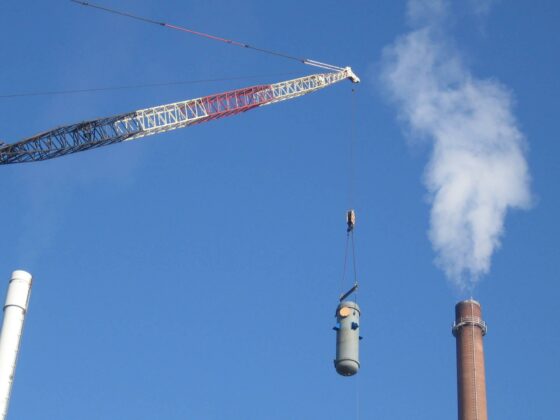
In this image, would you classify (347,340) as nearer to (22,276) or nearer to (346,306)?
(346,306)

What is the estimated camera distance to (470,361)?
100 meters

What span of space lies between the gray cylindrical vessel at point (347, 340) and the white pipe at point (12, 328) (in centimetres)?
1465

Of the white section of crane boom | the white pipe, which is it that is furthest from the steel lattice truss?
the white pipe

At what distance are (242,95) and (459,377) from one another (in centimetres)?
2965

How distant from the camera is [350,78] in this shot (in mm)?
110562

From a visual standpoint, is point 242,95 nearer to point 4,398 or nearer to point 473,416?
point 473,416

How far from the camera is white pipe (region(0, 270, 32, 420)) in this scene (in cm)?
3700

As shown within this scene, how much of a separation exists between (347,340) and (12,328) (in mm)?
15488

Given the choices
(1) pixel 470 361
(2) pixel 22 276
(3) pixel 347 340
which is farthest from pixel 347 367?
(1) pixel 470 361

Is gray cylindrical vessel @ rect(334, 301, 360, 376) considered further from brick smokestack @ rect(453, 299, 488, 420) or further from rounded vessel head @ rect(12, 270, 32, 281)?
brick smokestack @ rect(453, 299, 488, 420)

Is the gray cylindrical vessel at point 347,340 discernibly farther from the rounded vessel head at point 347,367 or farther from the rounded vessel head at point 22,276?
the rounded vessel head at point 22,276

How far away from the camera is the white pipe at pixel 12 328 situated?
37.0 meters

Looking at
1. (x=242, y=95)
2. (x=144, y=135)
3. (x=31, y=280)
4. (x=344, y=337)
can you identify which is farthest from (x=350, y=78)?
(x=31, y=280)

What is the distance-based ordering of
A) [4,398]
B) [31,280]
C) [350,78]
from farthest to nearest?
1. [350,78]
2. [31,280]
3. [4,398]
